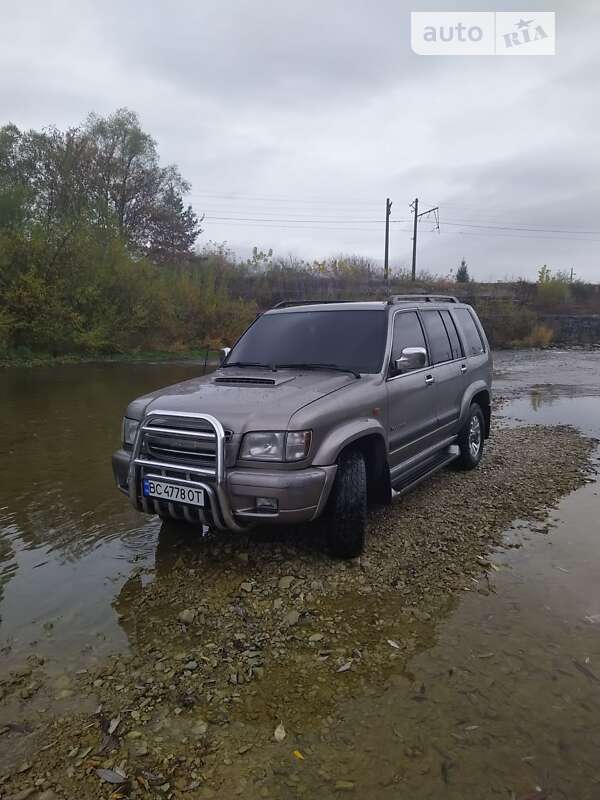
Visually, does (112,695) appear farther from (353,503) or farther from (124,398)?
(124,398)

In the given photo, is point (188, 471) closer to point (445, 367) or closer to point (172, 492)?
point (172, 492)

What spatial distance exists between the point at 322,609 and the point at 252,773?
131 cm

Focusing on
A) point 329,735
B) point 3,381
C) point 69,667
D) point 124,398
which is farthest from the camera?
point 3,381

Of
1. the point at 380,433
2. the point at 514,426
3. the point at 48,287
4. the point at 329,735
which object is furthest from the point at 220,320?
the point at 329,735

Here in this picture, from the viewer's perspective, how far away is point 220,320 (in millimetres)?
29047

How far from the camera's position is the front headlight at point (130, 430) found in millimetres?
4203

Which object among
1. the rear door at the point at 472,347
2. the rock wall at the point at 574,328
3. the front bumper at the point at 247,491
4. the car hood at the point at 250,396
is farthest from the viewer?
the rock wall at the point at 574,328

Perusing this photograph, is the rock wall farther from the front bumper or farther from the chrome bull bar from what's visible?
the chrome bull bar

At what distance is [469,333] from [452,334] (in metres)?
0.64

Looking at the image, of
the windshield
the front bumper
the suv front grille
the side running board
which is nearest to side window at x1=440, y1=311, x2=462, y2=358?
the side running board

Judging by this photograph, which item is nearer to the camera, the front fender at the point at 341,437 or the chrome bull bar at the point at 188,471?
the chrome bull bar at the point at 188,471

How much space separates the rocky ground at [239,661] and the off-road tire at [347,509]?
0.18m

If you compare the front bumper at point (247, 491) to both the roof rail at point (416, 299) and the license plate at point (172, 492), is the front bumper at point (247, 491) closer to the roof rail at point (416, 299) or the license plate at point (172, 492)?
the license plate at point (172, 492)

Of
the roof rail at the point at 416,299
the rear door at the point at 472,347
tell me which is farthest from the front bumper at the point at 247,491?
the rear door at the point at 472,347
